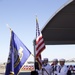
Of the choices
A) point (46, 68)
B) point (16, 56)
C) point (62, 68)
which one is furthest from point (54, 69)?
point (16, 56)

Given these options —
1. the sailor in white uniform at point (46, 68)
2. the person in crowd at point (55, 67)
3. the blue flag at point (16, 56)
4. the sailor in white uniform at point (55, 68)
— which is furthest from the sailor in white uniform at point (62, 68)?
the blue flag at point (16, 56)

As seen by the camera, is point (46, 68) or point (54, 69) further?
point (46, 68)

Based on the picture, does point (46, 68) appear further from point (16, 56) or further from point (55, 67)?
point (16, 56)

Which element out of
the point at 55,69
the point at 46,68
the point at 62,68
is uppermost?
the point at 46,68

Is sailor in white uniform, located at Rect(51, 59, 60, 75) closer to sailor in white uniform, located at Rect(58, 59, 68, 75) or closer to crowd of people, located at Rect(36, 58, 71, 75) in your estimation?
crowd of people, located at Rect(36, 58, 71, 75)

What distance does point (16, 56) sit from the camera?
927 cm

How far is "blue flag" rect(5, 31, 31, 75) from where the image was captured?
9188 millimetres

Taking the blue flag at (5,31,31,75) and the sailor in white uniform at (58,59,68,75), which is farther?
the sailor in white uniform at (58,59,68,75)

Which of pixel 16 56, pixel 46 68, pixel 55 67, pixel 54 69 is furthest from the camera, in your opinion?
pixel 46 68

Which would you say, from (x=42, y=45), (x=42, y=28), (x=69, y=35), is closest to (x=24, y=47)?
(x=42, y=45)

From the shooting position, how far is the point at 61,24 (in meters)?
21.2

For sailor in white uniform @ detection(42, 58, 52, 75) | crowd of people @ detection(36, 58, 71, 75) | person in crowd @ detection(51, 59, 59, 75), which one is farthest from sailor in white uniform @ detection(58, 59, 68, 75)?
sailor in white uniform @ detection(42, 58, 52, 75)

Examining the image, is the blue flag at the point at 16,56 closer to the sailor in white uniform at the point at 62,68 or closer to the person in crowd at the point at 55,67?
the sailor in white uniform at the point at 62,68

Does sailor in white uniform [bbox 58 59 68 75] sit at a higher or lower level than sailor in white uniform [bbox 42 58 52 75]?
lower
